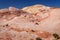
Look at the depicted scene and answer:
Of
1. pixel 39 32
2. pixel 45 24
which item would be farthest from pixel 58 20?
pixel 39 32

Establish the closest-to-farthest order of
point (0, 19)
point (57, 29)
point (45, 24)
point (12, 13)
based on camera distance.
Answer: point (57, 29), point (45, 24), point (0, 19), point (12, 13)

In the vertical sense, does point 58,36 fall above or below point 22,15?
below

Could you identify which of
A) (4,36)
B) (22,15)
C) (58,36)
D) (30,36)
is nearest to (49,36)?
(58,36)

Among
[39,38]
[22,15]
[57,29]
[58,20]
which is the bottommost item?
[39,38]

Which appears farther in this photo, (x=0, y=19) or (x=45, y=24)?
(x=0, y=19)

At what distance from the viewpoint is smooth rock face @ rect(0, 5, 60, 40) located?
33.2 m

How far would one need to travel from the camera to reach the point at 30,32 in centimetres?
3584

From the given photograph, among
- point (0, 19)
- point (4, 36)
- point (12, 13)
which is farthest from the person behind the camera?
point (12, 13)

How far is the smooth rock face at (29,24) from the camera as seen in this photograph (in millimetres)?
33219

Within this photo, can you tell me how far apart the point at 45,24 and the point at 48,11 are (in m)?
10.6

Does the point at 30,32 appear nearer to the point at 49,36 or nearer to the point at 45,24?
the point at 49,36

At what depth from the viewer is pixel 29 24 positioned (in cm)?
4278

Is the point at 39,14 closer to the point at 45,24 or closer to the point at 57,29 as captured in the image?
the point at 45,24

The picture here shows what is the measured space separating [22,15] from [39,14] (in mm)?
6212
